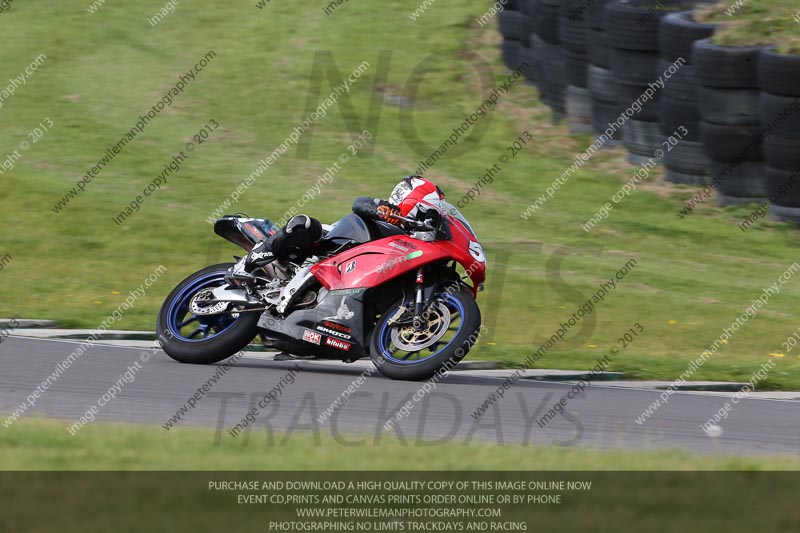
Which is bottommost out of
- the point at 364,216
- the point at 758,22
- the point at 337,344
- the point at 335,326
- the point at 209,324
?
the point at 758,22

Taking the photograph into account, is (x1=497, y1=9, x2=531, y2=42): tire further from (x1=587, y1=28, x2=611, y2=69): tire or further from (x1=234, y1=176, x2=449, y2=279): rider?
(x1=234, y1=176, x2=449, y2=279): rider

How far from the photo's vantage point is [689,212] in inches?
660

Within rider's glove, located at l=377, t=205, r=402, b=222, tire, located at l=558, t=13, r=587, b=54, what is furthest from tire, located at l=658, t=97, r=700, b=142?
rider's glove, located at l=377, t=205, r=402, b=222

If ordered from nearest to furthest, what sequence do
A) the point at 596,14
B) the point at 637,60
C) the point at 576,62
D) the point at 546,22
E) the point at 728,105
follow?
the point at 728,105, the point at 637,60, the point at 596,14, the point at 576,62, the point at 546,22

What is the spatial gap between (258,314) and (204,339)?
47 centimetres

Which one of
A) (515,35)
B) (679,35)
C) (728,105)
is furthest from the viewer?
(515,35)

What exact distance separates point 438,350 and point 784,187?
8.63 metres

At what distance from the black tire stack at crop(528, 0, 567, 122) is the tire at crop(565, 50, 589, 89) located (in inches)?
7.5

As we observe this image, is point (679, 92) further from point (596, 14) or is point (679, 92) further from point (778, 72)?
point (596, 14)

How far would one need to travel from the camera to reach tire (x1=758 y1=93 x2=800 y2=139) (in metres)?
15.0

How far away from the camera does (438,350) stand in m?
8.70

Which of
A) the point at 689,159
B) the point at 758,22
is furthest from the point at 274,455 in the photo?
the point at 758,22

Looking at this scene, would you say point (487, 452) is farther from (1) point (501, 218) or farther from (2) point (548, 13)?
(2) point (548, 13)
